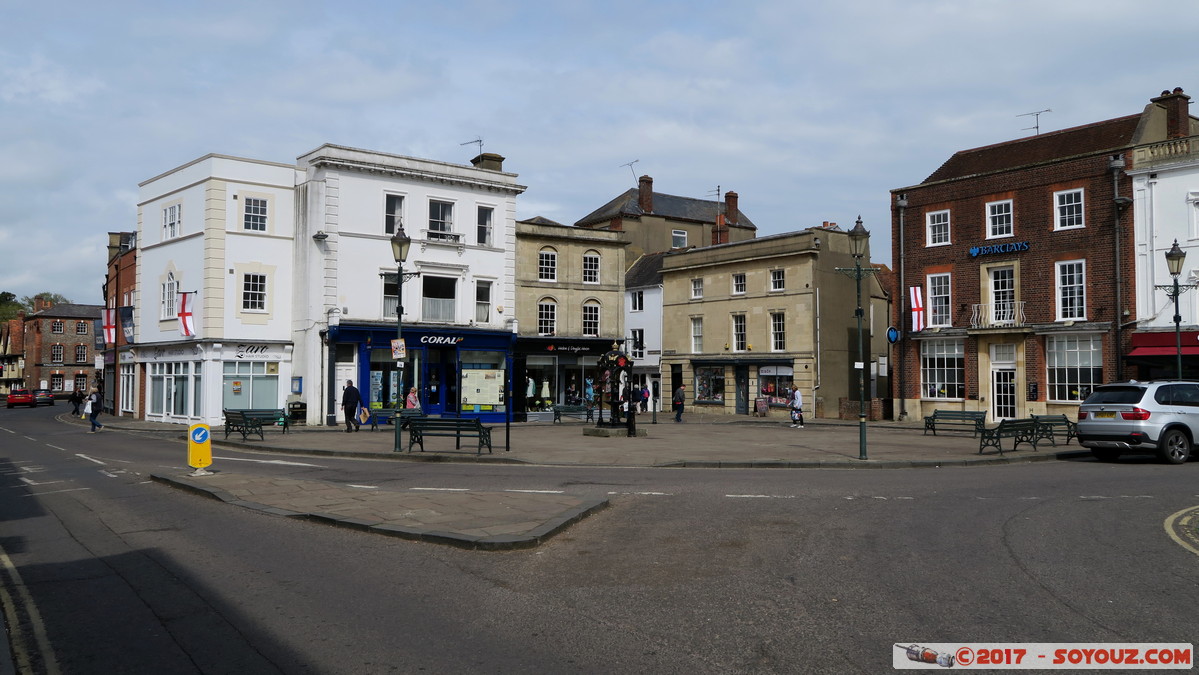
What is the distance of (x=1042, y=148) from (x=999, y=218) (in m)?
4.99

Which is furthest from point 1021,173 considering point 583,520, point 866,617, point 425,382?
point 866,617

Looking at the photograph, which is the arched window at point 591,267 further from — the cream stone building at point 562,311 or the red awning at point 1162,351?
the red awning at point 1162,351

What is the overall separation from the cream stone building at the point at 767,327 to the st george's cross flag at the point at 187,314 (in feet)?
82.5

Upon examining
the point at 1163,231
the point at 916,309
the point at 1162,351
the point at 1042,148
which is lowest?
the point at 1162,351

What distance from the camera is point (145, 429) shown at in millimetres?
34125

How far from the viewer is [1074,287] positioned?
3475 centimetres

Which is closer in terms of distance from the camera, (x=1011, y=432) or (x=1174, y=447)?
(x=1174, y=447)

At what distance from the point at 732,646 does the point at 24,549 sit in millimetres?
8265

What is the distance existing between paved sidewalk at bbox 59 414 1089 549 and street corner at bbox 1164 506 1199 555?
22.2 ft

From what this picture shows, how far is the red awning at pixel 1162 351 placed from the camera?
30.9 m

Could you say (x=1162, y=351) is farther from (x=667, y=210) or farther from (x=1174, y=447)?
(x=667, y=210)

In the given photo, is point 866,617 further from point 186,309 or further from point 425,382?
point 186,309

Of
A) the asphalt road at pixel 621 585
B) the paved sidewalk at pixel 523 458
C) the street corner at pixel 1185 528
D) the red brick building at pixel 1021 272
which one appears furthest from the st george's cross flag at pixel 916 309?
the street corner at pixel 1185 528

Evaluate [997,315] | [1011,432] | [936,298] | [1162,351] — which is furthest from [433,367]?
[1162,351]
